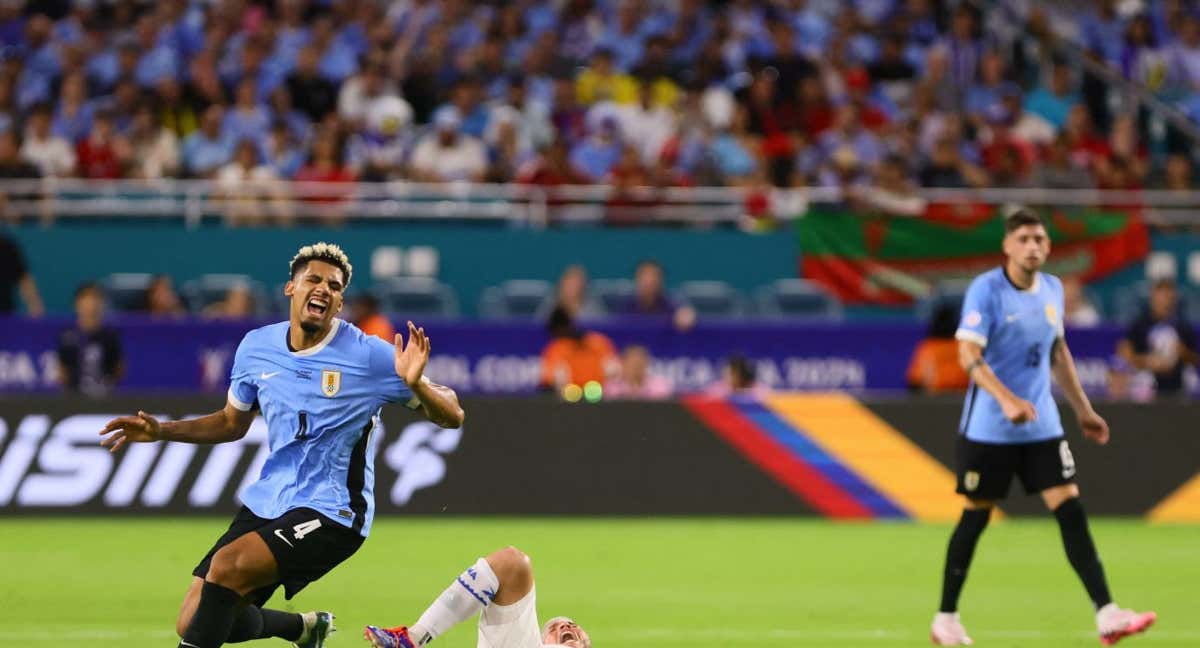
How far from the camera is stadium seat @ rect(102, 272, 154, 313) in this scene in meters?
18.9

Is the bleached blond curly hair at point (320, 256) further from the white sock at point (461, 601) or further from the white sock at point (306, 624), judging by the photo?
the white sock at point (306, 624)

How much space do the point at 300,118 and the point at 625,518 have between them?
7388 mm

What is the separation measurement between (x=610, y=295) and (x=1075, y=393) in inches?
406

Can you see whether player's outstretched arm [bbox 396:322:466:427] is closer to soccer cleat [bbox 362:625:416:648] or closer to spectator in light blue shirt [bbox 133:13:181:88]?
soccer cleat [bbox 362:625:416:648]

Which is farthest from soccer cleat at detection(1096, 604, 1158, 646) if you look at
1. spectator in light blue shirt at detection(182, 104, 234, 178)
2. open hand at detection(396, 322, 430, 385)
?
spectator in light blue shirt at detection(182, 104, 234, 178)

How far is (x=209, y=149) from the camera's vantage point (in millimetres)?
19469

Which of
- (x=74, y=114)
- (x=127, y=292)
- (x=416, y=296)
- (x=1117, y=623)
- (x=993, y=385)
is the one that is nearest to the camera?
(x=1117, y=623)

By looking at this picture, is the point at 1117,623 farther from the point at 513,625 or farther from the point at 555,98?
the point at 555,98

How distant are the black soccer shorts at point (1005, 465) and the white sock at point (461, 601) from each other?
125 inches

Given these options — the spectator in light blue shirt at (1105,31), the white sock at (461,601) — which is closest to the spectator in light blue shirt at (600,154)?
the spectator in light blue shirt at (1105,31)

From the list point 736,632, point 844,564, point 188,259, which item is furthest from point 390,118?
point 736,632

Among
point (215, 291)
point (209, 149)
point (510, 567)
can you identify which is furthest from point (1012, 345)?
point (209, 149)

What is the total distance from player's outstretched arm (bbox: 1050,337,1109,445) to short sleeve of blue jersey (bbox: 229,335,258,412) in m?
4.05

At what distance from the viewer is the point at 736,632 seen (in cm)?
941
